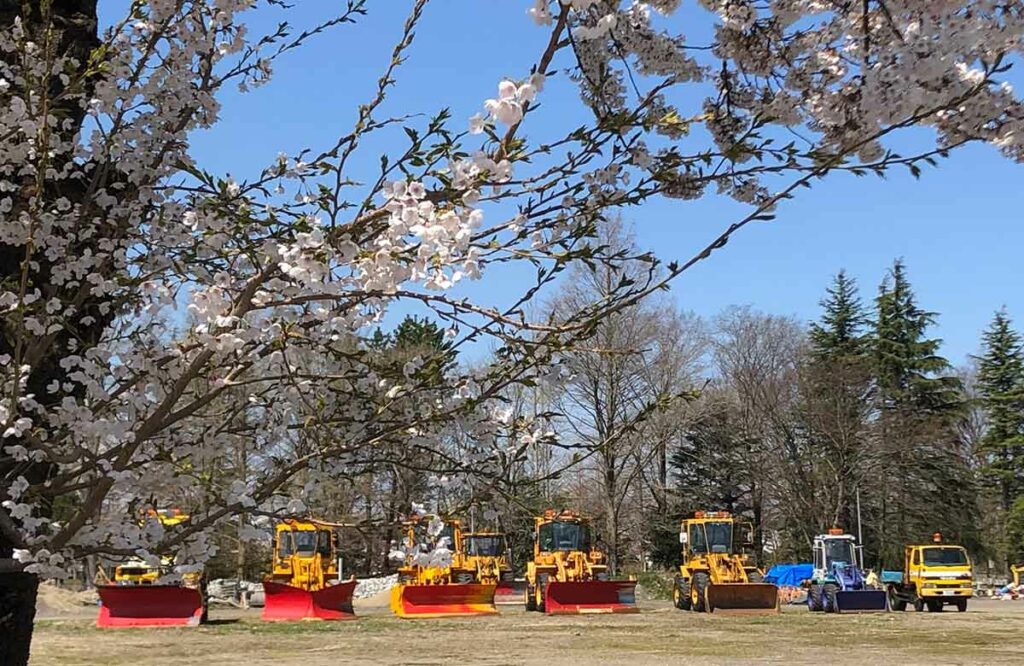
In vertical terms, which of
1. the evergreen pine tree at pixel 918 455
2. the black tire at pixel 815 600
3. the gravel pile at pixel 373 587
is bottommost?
the gravel pile at pixel 373 587

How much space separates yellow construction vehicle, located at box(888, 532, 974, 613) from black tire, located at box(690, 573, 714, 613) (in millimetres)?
5035

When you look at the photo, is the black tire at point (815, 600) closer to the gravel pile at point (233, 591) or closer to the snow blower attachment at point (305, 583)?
the snow blower attachment at point (305, 583)

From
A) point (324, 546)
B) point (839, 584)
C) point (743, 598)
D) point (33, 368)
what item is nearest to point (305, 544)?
point (324, 546)

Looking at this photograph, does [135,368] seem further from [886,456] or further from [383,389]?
[886,456]

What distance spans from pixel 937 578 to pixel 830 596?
10.2 feet

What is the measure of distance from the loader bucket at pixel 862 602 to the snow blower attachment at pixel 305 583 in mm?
10907

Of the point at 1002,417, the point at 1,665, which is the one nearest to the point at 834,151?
the point at 1,665

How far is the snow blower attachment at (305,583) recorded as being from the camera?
20.0 meters

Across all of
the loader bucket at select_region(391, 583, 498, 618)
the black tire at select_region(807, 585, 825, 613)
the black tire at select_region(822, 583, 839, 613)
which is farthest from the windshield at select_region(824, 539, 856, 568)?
the loader bucket at select_region(391, 583, 498, 618)

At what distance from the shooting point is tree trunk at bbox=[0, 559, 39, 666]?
11.1ft

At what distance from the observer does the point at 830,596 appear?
76.5 feet

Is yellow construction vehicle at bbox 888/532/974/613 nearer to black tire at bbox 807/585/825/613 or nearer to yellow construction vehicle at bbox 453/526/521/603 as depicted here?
black tire at bbox 807/585/825/613

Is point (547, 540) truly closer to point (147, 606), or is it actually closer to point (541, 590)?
point (541, 590)

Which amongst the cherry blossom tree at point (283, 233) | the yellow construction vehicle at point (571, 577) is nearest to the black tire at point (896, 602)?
the yellow construction vehicle at point (571, 577)
